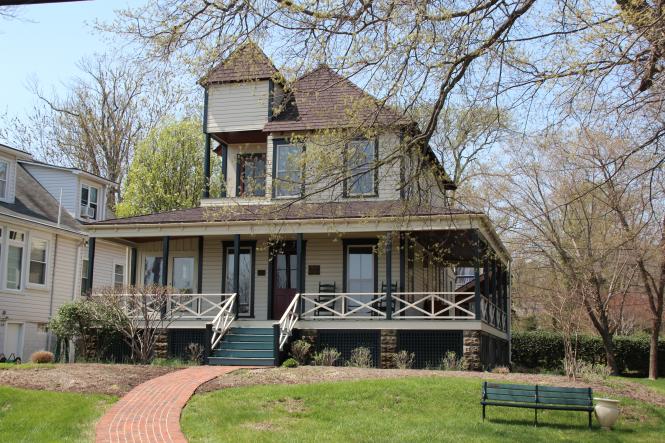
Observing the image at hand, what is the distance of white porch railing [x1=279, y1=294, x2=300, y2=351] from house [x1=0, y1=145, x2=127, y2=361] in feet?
30.8

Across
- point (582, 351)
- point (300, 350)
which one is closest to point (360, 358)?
point (300, 350)

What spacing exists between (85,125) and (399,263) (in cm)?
2139

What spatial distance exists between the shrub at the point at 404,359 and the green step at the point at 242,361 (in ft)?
10.4

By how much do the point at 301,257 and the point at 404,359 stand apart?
4091mm

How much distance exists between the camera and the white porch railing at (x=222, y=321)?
772 inches

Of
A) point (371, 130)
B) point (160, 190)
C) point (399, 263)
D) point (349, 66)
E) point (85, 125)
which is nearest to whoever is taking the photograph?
point (349, 66)

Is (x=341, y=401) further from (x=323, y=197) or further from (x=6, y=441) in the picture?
(x=323, y=197)

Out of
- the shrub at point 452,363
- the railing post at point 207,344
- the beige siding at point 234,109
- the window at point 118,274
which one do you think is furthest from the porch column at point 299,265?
the window at point 118,274

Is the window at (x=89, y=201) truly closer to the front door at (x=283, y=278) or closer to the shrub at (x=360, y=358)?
the front door at (x=283, y=278)

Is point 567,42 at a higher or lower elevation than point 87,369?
higher

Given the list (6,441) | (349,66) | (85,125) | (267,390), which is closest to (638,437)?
(267,390)

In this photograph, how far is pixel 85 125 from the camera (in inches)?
1470

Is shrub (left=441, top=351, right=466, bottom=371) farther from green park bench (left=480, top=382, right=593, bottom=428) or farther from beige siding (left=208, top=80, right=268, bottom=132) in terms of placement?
beige siding (left=208, top=80, right=268, bottom=132)

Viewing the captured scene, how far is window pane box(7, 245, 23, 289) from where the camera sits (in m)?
25.7
